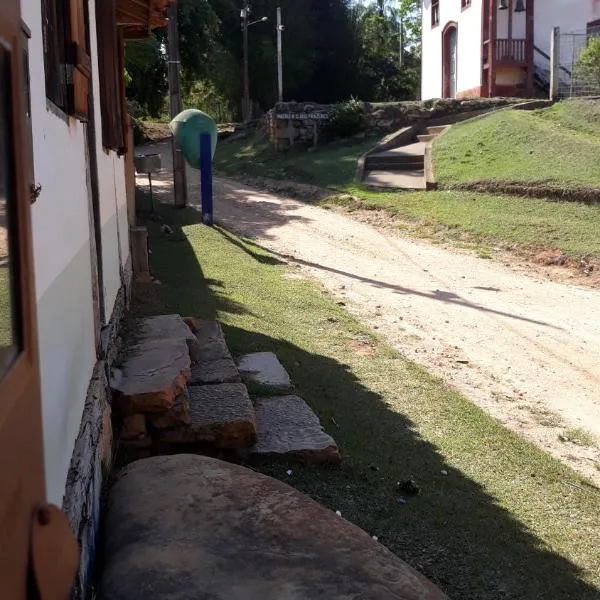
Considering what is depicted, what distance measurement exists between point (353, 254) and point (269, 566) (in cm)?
1003

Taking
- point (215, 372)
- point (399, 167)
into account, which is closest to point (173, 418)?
point (215, 372)

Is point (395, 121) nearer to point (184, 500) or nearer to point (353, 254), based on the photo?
point (353, 254)

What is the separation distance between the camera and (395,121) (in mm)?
23172

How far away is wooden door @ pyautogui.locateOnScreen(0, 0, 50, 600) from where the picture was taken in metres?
1.14

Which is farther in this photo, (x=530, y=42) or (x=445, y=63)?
(x=445, y=63)

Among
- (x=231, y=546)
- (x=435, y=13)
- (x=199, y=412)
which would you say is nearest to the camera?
(x=231, y=546)

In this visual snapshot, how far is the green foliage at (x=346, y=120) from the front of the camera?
75.6 feet

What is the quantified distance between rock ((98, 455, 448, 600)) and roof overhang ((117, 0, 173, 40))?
211 inches

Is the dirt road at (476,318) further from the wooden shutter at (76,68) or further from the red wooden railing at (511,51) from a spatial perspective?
the red wooden railing at (511,51)

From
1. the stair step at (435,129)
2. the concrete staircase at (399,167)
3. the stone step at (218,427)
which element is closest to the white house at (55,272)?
the stone step at (218,427)

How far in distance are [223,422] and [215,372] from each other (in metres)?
0.85

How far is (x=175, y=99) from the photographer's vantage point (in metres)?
15.8

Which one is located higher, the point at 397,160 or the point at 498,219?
the point at 397,160

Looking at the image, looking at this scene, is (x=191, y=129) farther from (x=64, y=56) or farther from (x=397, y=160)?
(x=64, y=56)
